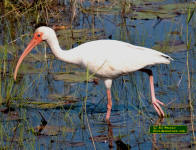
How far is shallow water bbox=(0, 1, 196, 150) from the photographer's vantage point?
6.26 metres

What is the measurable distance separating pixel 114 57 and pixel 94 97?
2.50 ft

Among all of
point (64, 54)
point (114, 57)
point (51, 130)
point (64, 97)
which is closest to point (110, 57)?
point (114, 57)

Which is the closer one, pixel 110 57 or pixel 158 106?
pixel 158 106

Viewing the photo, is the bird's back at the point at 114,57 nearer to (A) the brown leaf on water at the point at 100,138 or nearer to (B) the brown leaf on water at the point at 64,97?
(B) the brown leaf on water at the point at 64,97

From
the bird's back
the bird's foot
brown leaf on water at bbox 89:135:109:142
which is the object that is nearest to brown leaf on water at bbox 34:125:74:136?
brown leaf on water at bbox 89:135:109:142

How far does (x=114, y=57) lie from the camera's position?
7141 mm

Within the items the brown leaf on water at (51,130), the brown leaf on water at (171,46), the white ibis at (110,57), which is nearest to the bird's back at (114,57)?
the white ibis at (110,57)

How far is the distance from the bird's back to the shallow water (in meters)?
0.37

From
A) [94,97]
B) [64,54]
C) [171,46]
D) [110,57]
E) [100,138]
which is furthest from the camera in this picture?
[171,46]

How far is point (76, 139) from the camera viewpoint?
6.36 metres

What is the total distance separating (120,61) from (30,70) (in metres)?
1.63

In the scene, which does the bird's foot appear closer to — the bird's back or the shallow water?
the shallow water

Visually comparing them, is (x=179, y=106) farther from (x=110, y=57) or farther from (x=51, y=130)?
(x=51, y=130)

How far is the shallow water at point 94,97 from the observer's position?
20.5 feet
